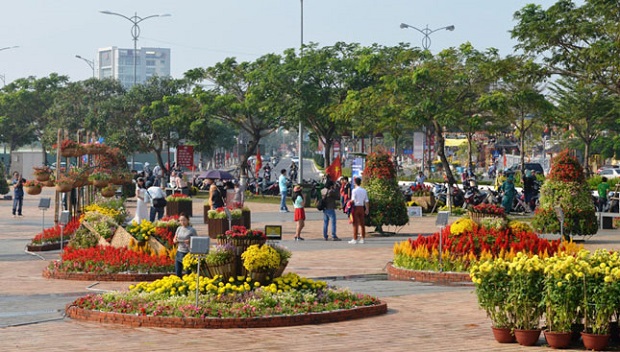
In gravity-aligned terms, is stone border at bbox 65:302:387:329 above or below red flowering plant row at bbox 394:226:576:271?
below

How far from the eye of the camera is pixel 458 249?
2034 cm

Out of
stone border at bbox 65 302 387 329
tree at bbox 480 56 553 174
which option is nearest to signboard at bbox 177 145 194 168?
tree at bbox 480 56 553 174

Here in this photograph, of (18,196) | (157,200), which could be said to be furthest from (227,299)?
(18,196)

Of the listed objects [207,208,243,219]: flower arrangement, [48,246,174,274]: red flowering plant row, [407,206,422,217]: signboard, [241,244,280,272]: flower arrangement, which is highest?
[407,206,422,217]: signboard

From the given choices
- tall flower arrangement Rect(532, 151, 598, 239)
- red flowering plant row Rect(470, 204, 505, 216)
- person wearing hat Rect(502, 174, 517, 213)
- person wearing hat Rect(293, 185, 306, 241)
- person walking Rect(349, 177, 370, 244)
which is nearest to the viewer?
red flowering plant row Rect(470, 204, 505, 216)

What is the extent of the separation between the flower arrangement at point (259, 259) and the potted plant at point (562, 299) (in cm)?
461

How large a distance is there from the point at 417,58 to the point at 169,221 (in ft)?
103

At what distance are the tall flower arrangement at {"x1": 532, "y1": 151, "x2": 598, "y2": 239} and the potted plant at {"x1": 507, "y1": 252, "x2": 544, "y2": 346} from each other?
52.7ft

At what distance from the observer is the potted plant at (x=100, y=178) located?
95.9 ft

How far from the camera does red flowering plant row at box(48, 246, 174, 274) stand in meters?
20.2

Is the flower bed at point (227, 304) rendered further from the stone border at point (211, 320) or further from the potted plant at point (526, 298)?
the potted plant at point (526, 298)

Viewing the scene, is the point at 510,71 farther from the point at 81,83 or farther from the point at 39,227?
the point at 81,83

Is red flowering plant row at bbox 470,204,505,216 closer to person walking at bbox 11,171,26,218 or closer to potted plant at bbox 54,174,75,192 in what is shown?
potted plant at bbox 54,174,75,192

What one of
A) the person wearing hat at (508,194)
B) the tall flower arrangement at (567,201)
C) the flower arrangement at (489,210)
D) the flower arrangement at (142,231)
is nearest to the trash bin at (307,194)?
the person wearing hat at (508,194)
